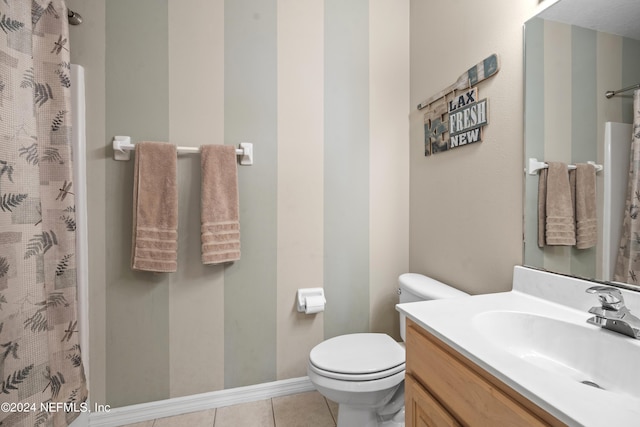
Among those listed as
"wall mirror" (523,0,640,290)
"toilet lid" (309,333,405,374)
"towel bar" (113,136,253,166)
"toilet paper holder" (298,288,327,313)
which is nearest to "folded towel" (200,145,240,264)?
"towel bar" (113,136,253,166)

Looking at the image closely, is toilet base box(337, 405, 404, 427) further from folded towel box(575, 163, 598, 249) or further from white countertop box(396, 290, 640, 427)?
folded towel box(575, 163, 598, 249)

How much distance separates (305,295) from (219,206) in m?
0.71

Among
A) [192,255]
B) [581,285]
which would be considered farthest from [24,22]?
[581,285]

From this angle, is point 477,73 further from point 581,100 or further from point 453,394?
point 453,394

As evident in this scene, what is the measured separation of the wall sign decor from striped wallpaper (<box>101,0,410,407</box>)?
253 millimetres

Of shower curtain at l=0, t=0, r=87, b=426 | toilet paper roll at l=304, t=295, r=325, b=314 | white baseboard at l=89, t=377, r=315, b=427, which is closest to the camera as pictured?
shower curtain at l=0, t=0, r=87, b=426

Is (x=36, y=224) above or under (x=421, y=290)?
above

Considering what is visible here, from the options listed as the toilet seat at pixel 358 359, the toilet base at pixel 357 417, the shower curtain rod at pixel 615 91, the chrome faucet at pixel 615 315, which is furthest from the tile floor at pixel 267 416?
the shower curtain rod at pixel 615 91

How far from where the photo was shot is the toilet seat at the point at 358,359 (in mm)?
1071

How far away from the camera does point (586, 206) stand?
836 millimetres

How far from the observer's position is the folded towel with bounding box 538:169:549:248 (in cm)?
96

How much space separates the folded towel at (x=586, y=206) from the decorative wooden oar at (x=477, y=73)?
0.53 meters

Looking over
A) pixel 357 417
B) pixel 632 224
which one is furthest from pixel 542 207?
pixel 357 417

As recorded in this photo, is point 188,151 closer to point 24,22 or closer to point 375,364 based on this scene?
point 24,22
